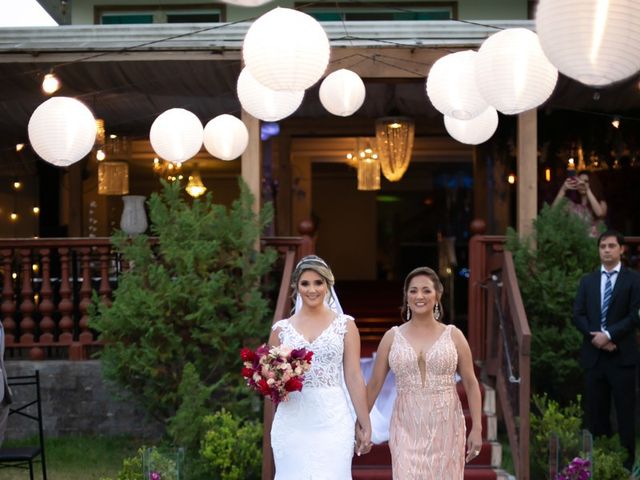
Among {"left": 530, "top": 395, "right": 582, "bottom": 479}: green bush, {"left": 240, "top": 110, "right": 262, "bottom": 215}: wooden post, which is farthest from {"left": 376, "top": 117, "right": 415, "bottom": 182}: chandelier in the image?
{"left": 530, "top": 395, "right": 582, "bottom": 479}: green bush

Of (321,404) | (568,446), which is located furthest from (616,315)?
(321,404)

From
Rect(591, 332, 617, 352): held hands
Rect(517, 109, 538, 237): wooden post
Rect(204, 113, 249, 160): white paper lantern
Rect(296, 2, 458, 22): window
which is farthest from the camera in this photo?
Rect(296, 2, 458, 22): window

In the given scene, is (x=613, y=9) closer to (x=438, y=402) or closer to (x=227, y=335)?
(x=438, y=402)

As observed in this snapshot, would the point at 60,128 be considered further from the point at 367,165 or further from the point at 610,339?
the point at 367,165

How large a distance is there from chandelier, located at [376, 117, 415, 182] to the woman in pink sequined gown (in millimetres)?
6580

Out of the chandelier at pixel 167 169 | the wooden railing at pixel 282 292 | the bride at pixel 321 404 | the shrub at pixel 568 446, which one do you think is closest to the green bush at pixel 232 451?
the wooden railing at pixel 282 292

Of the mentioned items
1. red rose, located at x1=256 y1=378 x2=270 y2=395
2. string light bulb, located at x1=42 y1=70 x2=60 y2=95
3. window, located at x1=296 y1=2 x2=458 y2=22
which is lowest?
red rose, located at x1=256 y1=378 x2=270 y2=395

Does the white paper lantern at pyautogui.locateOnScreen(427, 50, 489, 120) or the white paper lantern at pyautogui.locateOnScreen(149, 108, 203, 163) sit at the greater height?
the white paper lantern at pyautogui.locateOnScreen(427, 50, 489, 120)

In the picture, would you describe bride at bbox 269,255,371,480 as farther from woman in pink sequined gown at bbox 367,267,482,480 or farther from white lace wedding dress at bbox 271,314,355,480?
woman in pink sequined gown at bbox 367,267,482,480

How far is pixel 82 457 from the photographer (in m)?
9.79

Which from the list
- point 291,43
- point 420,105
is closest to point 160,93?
point 420,105

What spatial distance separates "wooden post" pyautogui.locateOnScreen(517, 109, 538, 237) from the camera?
1024cm

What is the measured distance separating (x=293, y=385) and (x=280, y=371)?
4.6 inches

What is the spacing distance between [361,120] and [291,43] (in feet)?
27.4
